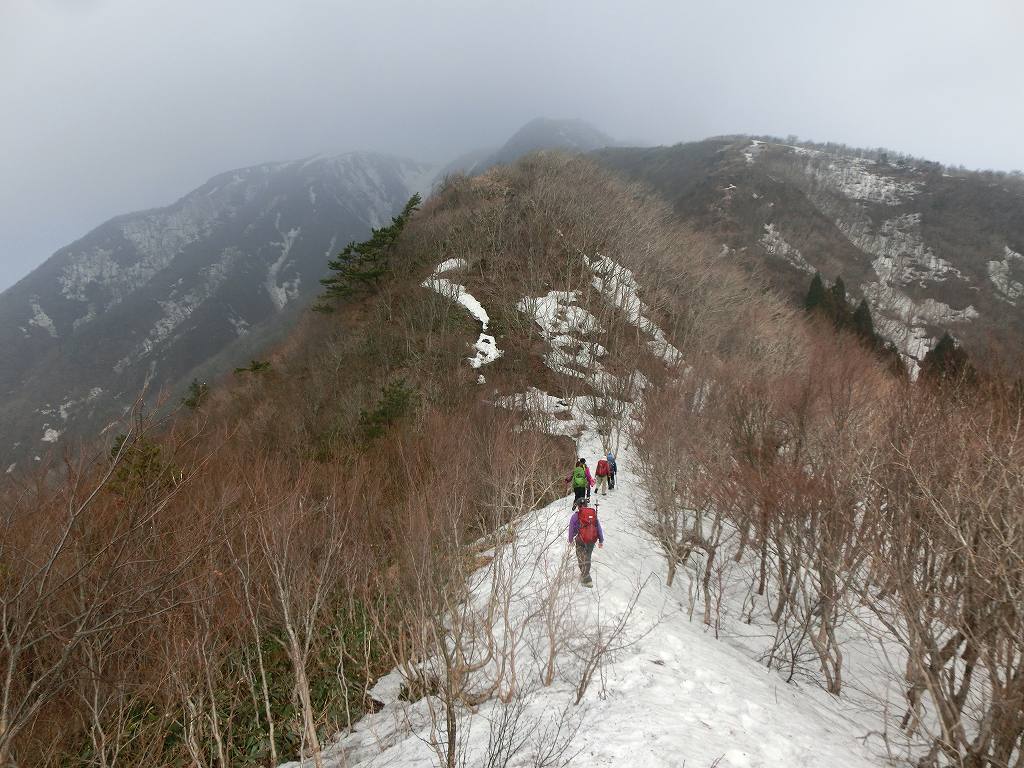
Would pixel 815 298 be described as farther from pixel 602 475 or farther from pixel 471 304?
pixel 602 475

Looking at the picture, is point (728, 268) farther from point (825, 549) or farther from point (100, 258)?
point (100, 258)

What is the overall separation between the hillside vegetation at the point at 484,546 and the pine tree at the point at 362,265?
5656 millimetres

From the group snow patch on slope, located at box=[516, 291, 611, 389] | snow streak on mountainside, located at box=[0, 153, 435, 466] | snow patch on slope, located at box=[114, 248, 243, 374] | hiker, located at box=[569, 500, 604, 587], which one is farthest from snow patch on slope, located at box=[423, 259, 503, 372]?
snow patch on slope, located at box=[114, 248, 243, 374]

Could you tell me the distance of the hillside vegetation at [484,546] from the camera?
5176mm

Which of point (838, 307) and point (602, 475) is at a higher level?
point (838, 307)

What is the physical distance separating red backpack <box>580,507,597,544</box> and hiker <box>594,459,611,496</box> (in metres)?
7.55

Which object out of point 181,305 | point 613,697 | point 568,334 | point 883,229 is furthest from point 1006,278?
point 181,305

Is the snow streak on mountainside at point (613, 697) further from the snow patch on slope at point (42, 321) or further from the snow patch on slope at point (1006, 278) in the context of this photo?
the snow patch on slope at point (42, 321)

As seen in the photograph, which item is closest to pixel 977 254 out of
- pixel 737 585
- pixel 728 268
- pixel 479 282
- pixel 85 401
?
pixel 728 268

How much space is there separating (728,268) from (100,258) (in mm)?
212916

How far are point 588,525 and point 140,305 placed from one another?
17235cm

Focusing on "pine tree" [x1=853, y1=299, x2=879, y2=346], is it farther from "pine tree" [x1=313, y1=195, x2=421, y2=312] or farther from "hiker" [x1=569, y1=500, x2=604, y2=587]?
"pine tree" [x1=313, y1=195, x2=421, y2=312]

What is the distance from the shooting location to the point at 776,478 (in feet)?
28.2

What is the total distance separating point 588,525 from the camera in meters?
9.44
